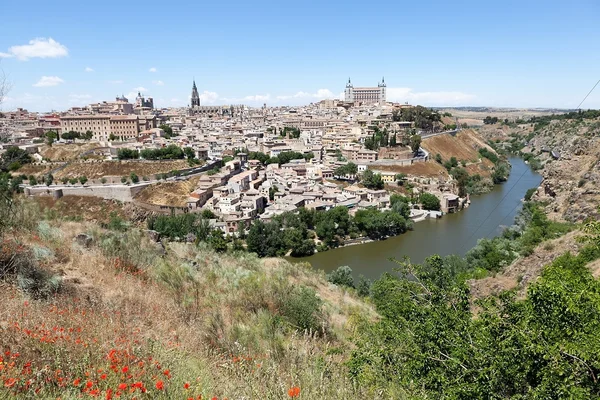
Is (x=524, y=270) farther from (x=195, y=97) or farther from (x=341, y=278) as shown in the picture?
(x=195, y=97)

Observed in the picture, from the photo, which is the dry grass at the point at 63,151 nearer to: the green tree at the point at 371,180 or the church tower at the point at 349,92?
the green tree at the point at 371,180

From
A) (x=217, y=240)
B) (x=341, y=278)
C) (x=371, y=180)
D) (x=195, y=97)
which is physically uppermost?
(x=195, y=97)

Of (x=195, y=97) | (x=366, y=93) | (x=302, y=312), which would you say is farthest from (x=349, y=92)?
(x=302, y=312)

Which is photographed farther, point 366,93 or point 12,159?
point 366,93

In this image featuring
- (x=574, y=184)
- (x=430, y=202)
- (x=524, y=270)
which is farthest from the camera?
(x=430, y=202)

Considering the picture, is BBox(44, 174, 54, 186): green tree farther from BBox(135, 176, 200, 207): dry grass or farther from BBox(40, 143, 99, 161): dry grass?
BBox(135, 176, 200, 207): dry grass

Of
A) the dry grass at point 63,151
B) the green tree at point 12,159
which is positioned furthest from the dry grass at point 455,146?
the green tree at point 12,159

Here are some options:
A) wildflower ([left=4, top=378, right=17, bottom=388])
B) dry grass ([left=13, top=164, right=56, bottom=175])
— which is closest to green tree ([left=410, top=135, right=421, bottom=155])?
dry grass ([left=13, top=164, right=56, bottom=175])
